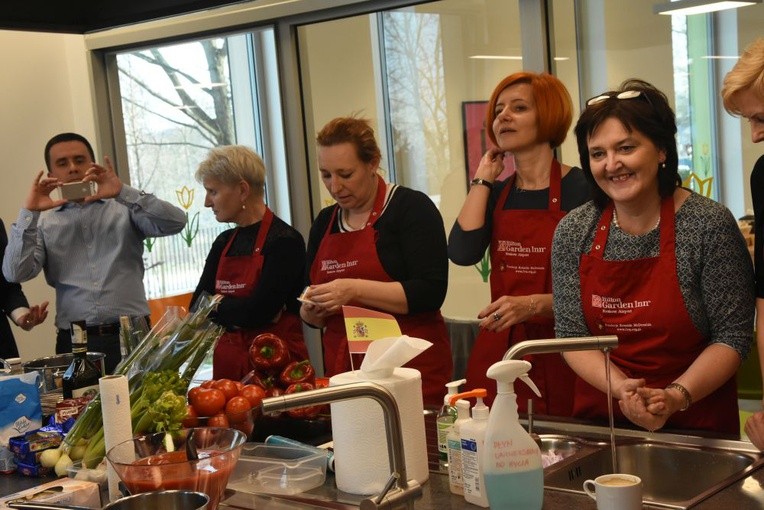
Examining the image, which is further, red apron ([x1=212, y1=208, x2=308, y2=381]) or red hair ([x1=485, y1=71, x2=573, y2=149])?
red apron ([x1=212, y1=208, x2=308, y2=381])

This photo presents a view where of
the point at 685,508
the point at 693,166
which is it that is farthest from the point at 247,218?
the point at 685,508

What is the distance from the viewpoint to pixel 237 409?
2402 millimetres

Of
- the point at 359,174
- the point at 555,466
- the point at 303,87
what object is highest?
the point at 303,87

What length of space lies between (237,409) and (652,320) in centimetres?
101

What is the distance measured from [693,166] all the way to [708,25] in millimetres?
498

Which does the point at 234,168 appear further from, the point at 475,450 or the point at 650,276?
the point at 475,450

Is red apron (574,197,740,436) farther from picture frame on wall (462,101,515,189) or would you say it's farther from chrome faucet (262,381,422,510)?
picture frame on wall (462,101,515,189)

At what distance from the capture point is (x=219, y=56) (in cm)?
564

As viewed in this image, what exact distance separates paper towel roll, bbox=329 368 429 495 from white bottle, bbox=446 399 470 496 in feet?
0.30

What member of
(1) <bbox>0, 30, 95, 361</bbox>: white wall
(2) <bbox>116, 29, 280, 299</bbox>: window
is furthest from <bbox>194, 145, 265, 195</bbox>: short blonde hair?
(1) <bbox>0, 30, 95, 361</bbox>: white wall

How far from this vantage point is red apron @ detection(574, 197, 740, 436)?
236cm

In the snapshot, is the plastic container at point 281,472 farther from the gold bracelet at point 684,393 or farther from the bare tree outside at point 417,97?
the bare tree outside at point 417,97

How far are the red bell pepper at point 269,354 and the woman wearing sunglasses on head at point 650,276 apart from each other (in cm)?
78

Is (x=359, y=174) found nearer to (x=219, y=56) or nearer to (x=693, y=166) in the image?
(x=693, y=166)
